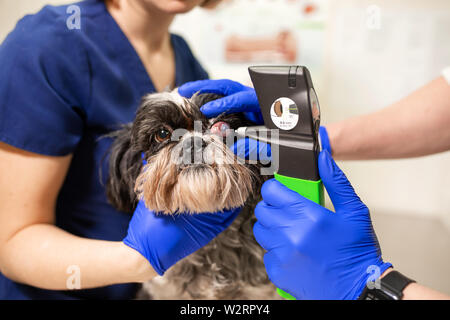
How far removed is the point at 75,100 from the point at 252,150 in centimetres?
56

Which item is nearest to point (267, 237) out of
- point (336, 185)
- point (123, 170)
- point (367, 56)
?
point (336, 185)

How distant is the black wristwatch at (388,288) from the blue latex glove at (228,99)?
41cm

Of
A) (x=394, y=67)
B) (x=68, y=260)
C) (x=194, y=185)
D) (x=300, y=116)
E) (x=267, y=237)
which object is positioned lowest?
(x=68, y=260)

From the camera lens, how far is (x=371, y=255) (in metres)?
0.65

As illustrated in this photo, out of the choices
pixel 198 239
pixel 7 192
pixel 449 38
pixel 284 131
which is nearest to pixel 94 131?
pixel 7 192

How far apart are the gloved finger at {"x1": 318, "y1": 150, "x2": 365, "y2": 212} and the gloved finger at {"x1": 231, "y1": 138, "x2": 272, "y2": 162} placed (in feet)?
0.36

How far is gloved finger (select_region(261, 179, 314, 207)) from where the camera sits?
2.05ft

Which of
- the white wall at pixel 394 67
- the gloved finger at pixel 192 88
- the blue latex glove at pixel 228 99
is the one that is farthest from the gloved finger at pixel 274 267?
the white wall at pixel 394 67

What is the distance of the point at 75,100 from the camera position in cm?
96

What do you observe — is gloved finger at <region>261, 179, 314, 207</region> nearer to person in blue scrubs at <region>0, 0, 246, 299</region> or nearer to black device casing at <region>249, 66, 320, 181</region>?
black device casing at <region>249, 66, 320, 181</region>

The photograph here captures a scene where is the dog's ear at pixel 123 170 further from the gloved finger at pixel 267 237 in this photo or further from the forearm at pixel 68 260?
the gloved finger at pixel 267 237

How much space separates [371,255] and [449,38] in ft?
3.75

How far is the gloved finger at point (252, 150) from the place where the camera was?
675 millimetres

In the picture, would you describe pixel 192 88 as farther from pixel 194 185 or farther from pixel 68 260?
pixel 68 260
